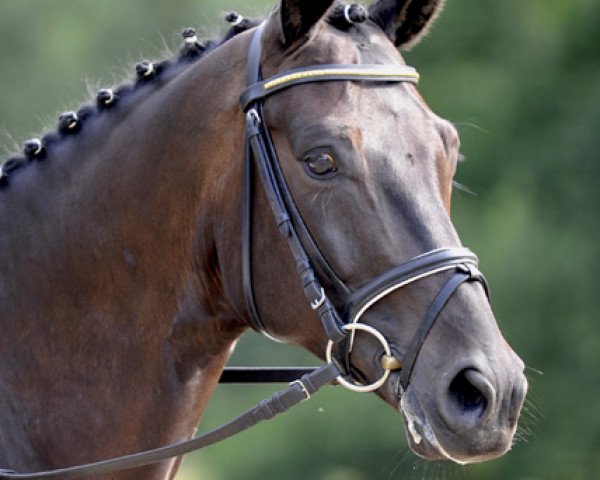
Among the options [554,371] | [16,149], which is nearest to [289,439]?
[554,371]

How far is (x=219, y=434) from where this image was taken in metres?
3.49

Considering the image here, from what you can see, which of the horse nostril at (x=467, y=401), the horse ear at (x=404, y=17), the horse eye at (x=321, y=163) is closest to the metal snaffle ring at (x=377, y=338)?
the horse nostril at (x=467, y=401)

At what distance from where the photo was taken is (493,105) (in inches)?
438

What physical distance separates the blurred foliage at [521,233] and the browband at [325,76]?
6752 millimetres

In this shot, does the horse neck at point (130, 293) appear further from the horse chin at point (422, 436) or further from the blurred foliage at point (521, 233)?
the blurred foliage at point (521, 233)

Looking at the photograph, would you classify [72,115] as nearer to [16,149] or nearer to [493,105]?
[16,149]

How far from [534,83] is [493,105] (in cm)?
55

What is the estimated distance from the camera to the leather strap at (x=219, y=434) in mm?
3410

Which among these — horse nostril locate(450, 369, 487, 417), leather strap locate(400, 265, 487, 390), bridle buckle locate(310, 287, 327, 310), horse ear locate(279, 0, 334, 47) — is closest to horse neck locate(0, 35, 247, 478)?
horse ear locate(279, 0, 334, 47)

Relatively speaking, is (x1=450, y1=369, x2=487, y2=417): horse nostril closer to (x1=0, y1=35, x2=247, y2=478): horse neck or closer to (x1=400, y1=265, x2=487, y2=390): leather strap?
(x1=400, y1=265, x2=487, y2=390): leather strap

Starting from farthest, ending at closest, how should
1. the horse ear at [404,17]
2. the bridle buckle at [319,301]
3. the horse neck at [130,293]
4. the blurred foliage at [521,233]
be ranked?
the blurred foliage at [521,233], the horse ear at [404,17], the horse neck at [130,293], the bridle buckle at [319,301]

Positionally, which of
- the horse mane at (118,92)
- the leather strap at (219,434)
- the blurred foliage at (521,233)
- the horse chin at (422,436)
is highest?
the horse mane at (118,92)

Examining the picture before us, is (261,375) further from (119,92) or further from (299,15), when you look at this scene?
(299,15)

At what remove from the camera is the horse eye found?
336 centimetres
